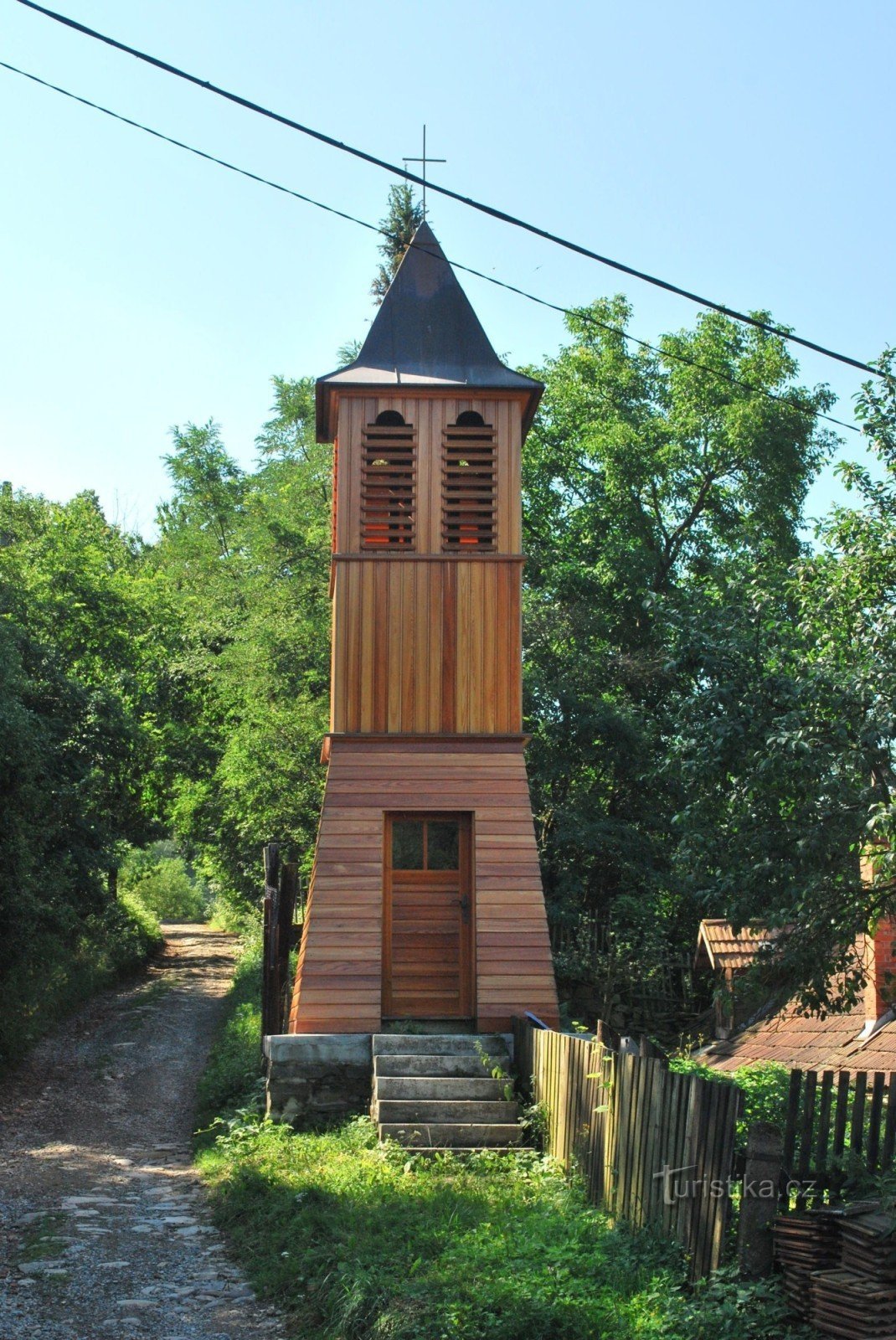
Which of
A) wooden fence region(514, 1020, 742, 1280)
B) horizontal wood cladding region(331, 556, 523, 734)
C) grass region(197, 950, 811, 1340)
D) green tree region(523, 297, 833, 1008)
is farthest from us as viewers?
green tree region(523, 297, 833, 1008)

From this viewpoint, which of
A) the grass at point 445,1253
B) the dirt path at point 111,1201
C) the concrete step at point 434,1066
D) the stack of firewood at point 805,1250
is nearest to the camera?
the stack of firewood at point 805,1250

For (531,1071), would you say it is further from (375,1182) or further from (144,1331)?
(144,1331)

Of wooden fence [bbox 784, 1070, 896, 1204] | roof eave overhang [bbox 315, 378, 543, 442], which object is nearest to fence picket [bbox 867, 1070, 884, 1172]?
wooden fence [bbox 784, 1070, 896, 1204]

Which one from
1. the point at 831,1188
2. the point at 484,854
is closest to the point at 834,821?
the point at 831,1188

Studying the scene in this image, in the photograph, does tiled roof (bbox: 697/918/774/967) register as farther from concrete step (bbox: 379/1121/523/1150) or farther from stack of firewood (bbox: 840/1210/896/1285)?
stack of firewood (bbox: 840/1210/896/1285)

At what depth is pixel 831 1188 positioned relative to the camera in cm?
651

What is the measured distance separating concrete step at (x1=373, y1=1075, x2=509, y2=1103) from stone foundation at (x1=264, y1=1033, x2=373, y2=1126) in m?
0.69

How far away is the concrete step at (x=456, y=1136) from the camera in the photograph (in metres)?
10.6

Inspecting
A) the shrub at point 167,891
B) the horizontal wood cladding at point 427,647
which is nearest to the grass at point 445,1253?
the horizontal wood cladding at point 427,647

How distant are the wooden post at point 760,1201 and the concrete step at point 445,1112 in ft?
15.4

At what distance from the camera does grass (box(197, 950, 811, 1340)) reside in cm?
624

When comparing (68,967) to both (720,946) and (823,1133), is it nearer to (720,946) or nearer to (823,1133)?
(720,946)

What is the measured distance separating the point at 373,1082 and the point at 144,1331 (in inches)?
185

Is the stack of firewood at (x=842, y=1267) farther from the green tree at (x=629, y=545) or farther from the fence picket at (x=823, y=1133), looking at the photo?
the green tree at (x=629, y=545)
